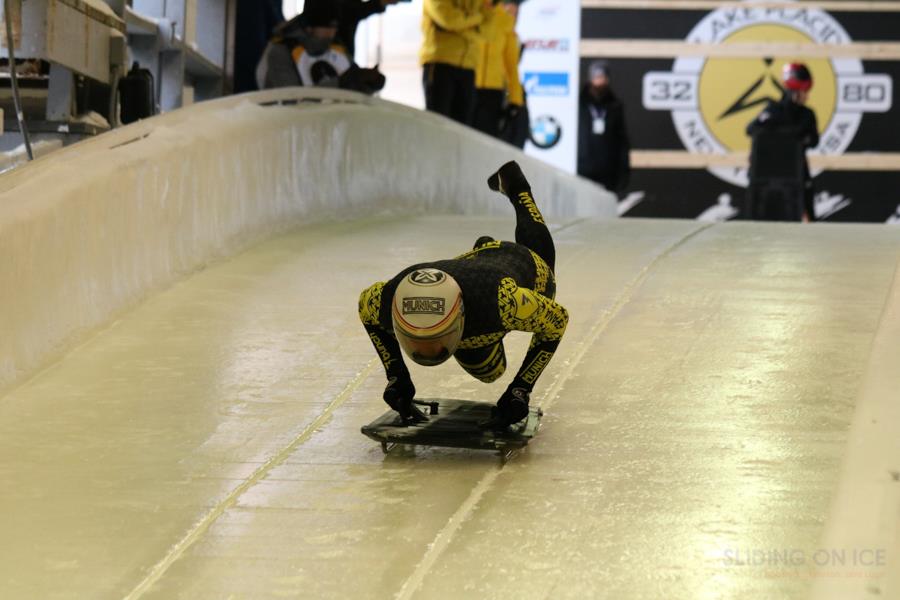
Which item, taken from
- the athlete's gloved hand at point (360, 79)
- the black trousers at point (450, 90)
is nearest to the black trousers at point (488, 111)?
the black trousers at point (450, 90)

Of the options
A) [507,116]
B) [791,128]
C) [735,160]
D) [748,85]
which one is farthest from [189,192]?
[748,85]

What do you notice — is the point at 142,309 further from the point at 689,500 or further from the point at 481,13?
the point at 481,13

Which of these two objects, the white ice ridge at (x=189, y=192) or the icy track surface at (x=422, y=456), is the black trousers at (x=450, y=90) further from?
the icy track surface at (x=422, y=456)

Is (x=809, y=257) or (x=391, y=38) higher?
(x=391, y=38)

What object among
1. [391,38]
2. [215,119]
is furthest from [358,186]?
[391,38]

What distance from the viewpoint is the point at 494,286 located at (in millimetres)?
4688

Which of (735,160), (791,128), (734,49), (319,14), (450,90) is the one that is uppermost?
(734,49)

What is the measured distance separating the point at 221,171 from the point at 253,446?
12.2 feet

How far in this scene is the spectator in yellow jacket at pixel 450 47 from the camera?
12102 mm

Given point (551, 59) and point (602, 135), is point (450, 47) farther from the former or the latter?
point (551, 59)

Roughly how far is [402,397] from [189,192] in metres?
3.39

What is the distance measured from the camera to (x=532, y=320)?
188 inches

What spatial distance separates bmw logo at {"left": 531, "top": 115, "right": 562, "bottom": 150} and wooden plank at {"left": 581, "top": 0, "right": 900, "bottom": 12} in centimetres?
162

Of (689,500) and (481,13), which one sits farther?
(481,13)
